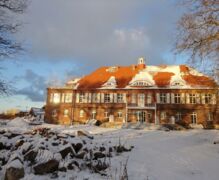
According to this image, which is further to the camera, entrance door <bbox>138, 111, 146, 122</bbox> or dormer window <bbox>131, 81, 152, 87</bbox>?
dormer window <bbox>131, 81, 152, 87</bbox>

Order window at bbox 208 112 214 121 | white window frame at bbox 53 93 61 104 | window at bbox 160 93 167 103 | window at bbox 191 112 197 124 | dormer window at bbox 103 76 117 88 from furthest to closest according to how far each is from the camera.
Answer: white window frame at bbox 53 93 61 104, dormer window at bbox 103 76 117 88, window at bbox 160 93 167 103, window at bbox 191 112 197 124, window at bbox 208 112 214 121

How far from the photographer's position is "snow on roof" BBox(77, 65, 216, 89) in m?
42.1

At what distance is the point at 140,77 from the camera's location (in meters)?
44.2

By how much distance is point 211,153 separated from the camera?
12555 millimetres

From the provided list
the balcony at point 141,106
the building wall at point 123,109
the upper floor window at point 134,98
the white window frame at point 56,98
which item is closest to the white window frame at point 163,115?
the building wall at point 123,109

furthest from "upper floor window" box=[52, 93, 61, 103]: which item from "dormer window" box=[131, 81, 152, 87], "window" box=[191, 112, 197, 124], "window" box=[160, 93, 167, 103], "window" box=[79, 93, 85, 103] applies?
"window" box=[191, 112, 197, 124]

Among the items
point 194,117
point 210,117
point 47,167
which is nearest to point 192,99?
point 194,117

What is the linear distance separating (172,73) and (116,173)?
38.8 meters

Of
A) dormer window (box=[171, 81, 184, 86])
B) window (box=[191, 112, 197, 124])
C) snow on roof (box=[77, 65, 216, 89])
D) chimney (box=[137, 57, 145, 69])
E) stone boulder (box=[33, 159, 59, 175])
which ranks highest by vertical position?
chimney (box=[137, 57, 145, 69])

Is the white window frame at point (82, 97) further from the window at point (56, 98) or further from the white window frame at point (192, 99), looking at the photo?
the white window frame at point (192, 99)

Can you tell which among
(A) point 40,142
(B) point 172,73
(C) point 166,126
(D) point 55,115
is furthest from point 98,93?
(A) point 40,142

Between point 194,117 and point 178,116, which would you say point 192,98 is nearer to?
point 194,117

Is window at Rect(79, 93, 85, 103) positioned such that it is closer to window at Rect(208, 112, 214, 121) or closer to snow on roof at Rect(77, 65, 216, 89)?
snow on roof at Rect(77, 65, 216, 89)

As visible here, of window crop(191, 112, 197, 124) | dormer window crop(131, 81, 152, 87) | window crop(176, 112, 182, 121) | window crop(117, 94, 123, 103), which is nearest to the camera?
window crop(191, 112, 197, 124)
